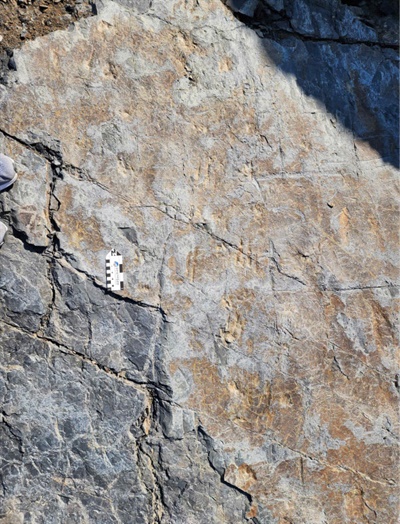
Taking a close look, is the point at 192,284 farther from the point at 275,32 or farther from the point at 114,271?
the point at 275,32

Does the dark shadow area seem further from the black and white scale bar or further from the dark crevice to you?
the black and white scale bar

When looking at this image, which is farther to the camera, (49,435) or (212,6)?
(212,6)

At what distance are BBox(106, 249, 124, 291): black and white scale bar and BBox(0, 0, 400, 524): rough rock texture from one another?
1.6 inches

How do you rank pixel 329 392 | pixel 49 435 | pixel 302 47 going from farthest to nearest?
1. pixel 302 47
2. pixel 329 392
3. pixel 49 435

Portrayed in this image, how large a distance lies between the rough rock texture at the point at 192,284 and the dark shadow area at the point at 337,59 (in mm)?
28

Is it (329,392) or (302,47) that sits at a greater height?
(302,47)

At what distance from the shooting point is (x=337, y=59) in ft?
11.8

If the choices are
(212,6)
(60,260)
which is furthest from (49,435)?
(212,6)

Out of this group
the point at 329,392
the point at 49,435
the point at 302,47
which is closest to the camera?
the point at 49,435

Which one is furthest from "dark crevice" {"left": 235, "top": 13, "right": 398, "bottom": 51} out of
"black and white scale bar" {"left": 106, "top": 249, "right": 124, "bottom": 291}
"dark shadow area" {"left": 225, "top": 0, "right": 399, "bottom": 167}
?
"black and white scale bar" {"left": 106, "top": 249, "right": 124, "bottom": 291}

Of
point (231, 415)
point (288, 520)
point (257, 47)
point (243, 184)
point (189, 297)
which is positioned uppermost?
point (257, 47)

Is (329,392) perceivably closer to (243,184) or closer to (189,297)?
(189,297)

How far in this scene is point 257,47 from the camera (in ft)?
11.5

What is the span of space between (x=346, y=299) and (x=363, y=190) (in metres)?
0.55
